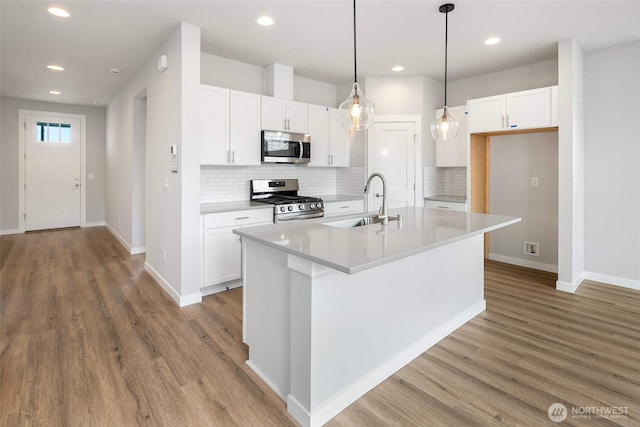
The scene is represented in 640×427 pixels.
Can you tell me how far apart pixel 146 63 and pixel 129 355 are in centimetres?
356

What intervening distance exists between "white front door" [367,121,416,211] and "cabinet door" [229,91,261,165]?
170cm

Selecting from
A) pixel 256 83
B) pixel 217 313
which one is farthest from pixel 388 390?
pixel 256 83

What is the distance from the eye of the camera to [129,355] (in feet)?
8.02

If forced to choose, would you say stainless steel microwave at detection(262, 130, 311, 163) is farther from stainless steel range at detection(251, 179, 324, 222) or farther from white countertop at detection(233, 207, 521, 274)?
white countertop at detection(233, 207, 521, 274)

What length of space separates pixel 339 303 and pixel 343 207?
120 inches

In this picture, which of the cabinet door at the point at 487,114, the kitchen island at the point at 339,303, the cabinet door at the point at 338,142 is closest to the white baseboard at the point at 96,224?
the cabinet door at the point at 338,142

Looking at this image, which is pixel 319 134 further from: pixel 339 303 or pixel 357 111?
pixel 339 303

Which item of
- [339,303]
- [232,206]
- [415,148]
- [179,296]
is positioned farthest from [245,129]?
[339,303]

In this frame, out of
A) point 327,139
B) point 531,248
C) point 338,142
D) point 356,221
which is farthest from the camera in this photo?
point 338,142

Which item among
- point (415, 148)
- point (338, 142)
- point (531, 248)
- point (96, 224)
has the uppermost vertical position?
point (338, 142)

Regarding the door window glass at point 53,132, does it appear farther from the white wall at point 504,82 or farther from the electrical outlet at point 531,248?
the electrical outlet at point 531,248

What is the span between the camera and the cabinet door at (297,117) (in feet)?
14.7

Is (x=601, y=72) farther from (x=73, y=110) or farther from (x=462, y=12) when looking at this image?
(x=73, y=110)

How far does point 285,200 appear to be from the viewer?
4195 mm
